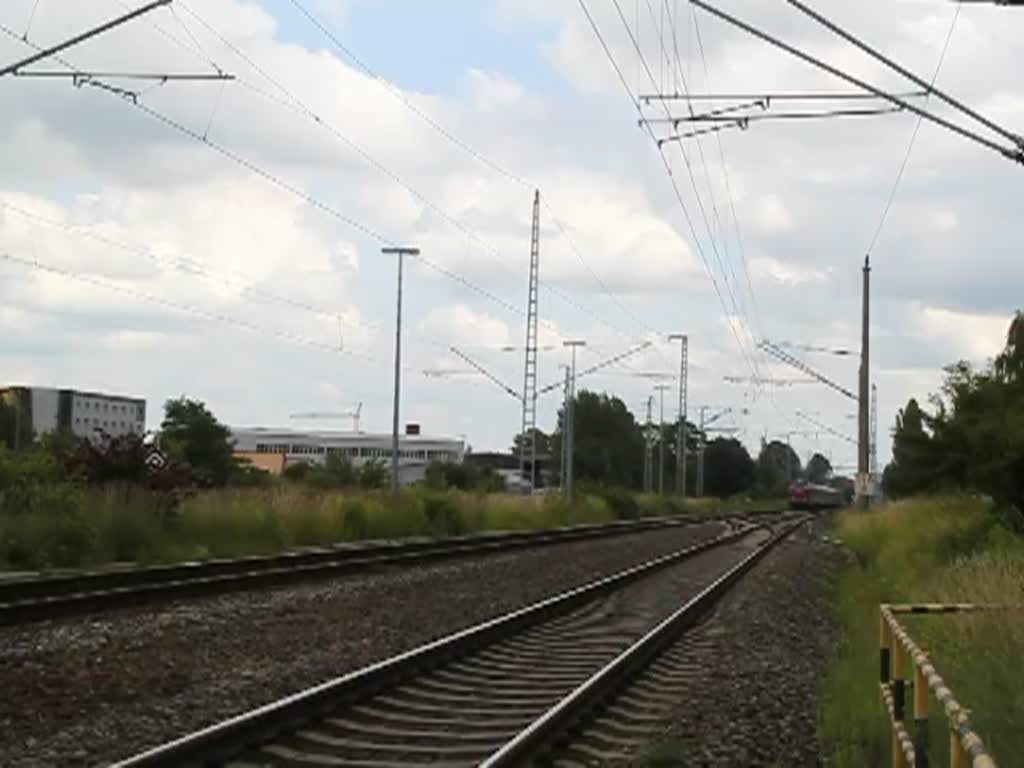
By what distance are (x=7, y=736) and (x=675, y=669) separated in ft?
27.5

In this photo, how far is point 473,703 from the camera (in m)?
14.4

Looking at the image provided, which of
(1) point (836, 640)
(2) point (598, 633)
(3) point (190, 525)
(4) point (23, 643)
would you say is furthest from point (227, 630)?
(3) point (190, 525)

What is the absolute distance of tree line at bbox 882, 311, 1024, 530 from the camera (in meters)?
36.3

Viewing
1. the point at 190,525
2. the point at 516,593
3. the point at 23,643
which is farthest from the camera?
the point at 190,525

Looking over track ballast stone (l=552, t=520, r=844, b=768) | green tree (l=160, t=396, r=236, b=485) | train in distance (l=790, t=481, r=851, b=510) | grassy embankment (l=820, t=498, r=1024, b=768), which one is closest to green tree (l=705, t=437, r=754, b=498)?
train in distance (l=790, t=481, r=851, b=510)

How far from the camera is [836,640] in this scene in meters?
22.7

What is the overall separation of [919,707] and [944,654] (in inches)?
263

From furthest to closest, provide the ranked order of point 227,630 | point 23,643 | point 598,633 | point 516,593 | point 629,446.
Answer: point 629,446 < point 516,593 < point 598,633 < point 227,630 < point 23,643

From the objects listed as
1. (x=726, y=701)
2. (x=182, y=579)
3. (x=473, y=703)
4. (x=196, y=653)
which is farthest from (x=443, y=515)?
(x=473, y=703)

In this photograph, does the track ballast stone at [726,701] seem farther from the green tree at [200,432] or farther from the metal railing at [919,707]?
the green tree at [200,432]

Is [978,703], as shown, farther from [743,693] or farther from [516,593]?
[516,593]

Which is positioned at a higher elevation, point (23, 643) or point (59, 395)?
point (59, 395)

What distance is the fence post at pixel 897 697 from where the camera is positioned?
33.0 feet

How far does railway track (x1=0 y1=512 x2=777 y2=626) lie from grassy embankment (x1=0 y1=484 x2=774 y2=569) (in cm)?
198
